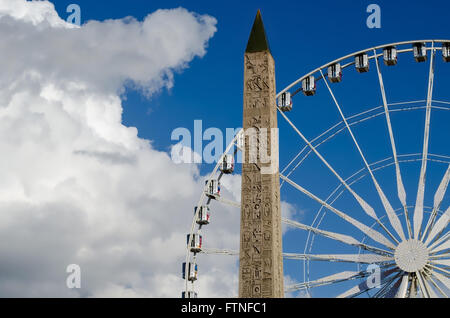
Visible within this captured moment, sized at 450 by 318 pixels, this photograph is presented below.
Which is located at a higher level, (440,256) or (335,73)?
(335,73)

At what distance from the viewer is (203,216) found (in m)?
33.5

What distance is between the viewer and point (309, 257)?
3055cm

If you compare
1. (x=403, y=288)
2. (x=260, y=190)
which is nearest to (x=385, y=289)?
(x=403, y=288)

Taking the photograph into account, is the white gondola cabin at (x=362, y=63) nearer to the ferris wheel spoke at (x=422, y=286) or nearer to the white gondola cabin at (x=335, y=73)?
the white gondola cabin at (x=335, y=73)

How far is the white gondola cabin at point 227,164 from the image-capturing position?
33688 mm

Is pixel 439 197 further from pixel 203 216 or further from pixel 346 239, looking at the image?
pixel 203 216

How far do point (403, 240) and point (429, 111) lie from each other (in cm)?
501

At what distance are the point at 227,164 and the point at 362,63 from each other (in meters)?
7.15

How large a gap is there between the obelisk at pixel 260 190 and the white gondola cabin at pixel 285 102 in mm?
11659

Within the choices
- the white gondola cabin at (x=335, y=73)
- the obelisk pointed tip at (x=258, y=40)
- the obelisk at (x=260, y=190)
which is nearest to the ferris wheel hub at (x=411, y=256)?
the white gondola cabin at (x=335, y=73)

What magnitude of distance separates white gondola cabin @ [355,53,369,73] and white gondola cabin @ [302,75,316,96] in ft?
5.86

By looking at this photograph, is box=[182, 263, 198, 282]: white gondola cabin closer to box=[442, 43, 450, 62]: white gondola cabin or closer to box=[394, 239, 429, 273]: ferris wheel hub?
box=[394, 239, 429, 273]: ferris wheel hub

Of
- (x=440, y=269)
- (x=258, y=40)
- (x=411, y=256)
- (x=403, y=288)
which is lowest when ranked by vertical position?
(x=403, y=288)
